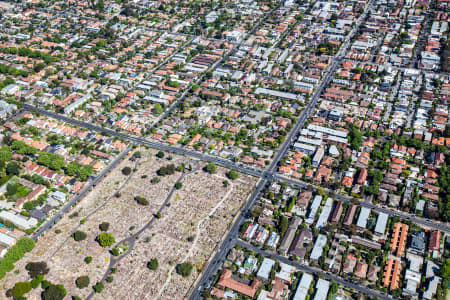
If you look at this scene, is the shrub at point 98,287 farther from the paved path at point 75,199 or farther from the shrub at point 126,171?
the shrub at point 126,171

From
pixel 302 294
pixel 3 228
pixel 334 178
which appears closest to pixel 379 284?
pixel 302 294

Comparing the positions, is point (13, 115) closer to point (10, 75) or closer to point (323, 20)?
point (10, 75)

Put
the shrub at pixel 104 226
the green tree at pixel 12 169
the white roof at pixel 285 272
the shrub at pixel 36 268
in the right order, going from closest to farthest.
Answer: the white roof at pixel 285 272
the shrub at pixel 36 268
the shrub at pixel 104 226
the green tree at pixel 12 169

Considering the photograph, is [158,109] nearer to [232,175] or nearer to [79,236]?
[232,175]

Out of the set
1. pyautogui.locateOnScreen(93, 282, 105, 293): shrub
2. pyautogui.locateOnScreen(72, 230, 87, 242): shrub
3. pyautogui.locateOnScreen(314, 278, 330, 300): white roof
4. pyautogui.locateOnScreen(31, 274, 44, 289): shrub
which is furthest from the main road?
pyautogui.locateOnScreen(31, 274, 44, 289): shrub

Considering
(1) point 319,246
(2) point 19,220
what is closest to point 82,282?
(2) point 19,220

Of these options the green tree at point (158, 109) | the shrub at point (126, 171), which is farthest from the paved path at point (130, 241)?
the green tree at point (158, 109)

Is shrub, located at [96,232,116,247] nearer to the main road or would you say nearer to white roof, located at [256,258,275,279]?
the main road
